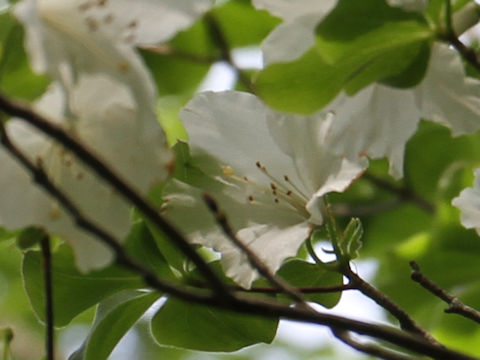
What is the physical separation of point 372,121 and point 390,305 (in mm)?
193

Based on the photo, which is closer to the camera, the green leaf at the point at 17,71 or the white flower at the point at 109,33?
the white flower at the point at 109,33

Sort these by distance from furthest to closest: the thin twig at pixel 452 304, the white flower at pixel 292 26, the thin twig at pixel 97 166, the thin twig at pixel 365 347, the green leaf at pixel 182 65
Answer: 1. the green leaf at pixel 182 65
2. the thin twig at pixel 452 304
3. the white flower at pixel 292 26
4. the thin twig at pixel 365 347
5. the thin twig at pixel 97 166

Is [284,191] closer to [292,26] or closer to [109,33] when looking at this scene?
[292,26]

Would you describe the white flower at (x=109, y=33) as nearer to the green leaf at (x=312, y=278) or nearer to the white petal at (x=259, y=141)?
the white petal at (x=259, y=141)

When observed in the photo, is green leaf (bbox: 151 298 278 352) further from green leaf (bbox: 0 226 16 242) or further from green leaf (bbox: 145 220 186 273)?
green leaf (bbox: 0 226 16 242)

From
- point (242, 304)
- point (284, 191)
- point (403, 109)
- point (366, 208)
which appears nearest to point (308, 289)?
point (284, 191)

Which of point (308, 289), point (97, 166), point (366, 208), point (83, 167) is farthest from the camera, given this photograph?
point (366, 208)

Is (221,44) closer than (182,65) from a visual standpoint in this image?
Yes

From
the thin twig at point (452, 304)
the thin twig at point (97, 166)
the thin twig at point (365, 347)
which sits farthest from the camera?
the thin twig at point (452, 304)

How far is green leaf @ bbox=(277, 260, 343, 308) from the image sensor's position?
3.87 ft

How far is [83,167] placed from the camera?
36.0 inches

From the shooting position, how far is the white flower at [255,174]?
1081 mm

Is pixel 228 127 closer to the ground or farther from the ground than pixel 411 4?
closer to the ground

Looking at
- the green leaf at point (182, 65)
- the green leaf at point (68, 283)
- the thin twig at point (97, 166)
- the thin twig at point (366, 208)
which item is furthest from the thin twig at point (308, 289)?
the thin twig at point (366, 208)
